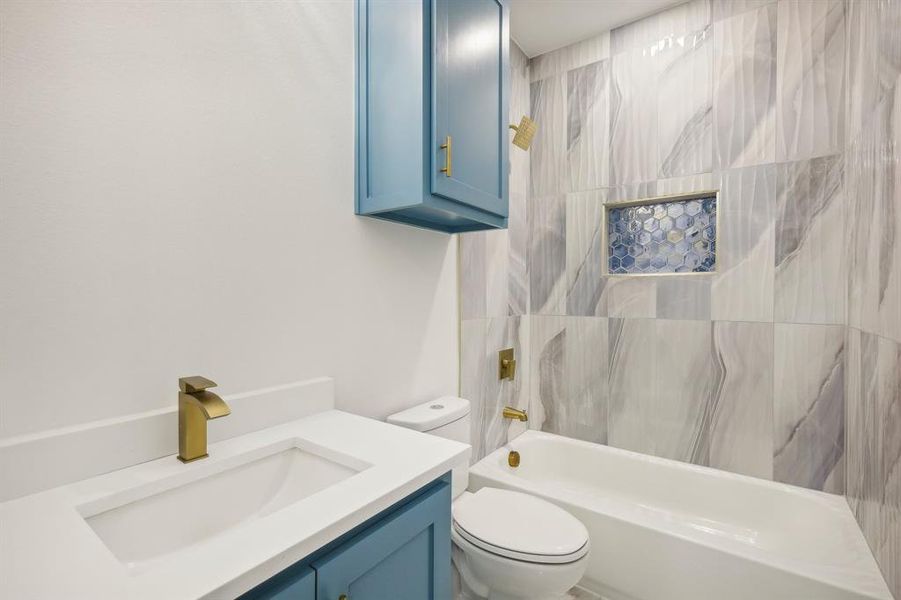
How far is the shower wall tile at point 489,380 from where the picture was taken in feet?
6.21

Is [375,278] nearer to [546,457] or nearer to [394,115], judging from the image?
[394,115]

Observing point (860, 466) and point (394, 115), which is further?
point (860, 466)

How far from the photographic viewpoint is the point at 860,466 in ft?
4.85

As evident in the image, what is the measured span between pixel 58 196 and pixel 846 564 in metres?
2.31

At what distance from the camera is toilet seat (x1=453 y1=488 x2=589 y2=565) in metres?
1.24

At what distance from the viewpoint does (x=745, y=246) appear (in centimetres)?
186

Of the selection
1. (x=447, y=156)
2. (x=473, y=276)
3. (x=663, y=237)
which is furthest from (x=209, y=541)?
(x=663, y=237)

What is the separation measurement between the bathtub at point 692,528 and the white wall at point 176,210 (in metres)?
1.04

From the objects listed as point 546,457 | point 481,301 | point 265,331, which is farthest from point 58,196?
point 546,457

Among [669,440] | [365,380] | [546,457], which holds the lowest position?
[546,457]

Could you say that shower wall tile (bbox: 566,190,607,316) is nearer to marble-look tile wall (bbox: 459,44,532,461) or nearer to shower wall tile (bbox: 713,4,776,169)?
marble-look tile wall (bbox: 459,44,532,461)

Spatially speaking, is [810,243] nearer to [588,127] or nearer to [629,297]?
[629,297]

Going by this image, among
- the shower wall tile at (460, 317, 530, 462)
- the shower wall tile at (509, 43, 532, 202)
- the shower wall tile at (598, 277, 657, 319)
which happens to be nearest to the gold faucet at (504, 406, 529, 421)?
the shower wall tile at (460, 317, 530, 462)

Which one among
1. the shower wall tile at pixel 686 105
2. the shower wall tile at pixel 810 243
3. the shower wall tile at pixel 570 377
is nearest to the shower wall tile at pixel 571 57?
the shower wall tile at pixel 686 105
